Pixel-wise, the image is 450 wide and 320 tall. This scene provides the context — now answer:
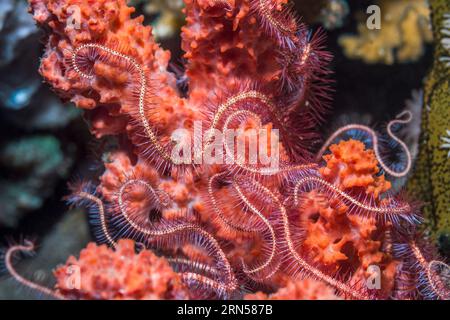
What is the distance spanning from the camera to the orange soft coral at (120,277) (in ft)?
5.02

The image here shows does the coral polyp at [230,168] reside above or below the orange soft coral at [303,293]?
above

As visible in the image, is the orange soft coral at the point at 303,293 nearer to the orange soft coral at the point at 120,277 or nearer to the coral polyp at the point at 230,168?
the coral polyp at the point at 230,168

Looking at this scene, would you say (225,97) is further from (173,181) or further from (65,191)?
(65,191)

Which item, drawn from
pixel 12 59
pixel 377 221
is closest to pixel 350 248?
pixel 377 221

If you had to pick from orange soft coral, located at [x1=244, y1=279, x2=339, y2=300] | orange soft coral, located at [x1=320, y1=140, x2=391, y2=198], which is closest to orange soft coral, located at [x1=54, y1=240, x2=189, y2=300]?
orange soft coral, located at [x1=244, y1=279, x2=339, y2=300]

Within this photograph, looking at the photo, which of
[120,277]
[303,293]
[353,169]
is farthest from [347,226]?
[120,277]

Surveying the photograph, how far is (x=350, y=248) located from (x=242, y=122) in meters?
0.72

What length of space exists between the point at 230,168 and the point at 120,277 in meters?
0.64

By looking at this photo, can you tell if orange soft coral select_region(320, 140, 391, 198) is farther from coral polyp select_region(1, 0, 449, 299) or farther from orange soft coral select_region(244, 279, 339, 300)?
orange soft coral select_region(244, 279, 339, 300)

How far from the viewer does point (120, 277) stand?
1532mm

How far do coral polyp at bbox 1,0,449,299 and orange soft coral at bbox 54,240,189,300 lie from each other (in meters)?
0.15

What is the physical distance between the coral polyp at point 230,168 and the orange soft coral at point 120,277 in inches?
5.8

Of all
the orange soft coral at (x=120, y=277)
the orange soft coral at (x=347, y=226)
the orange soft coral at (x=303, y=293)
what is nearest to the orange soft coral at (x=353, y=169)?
the orange soft coral at (x=347, y=226)

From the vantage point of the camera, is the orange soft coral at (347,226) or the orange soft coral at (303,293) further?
the orange soft coral at (347,226)
